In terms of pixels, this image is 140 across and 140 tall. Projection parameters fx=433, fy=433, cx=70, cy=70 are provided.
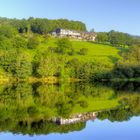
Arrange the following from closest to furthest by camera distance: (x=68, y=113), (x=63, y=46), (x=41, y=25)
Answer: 1. (x=68, y=113)
2. (x=63, y=46)
3. (x=41, y=25)

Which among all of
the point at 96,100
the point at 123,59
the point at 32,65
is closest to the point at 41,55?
the point at 32,65

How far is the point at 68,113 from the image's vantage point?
4278 centimetres

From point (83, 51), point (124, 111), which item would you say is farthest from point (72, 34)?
point (124, 111)

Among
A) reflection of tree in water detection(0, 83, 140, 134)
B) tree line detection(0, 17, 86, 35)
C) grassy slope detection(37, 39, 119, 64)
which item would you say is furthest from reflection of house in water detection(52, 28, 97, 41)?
reflection of tree in water detection(0, 83, 140, 134)

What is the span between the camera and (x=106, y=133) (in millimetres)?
31516

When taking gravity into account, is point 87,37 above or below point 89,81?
above

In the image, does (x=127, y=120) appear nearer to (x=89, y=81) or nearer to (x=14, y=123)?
(x=14, y=123)

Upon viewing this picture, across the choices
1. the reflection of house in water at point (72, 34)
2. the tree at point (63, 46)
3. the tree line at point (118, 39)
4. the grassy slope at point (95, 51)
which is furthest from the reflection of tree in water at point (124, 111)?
the reflection of house in water at point (72, 34)

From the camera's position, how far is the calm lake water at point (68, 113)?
31.1m

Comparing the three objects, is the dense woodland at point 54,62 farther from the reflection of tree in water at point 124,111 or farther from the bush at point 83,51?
the reflection of tree in water at point 124,111

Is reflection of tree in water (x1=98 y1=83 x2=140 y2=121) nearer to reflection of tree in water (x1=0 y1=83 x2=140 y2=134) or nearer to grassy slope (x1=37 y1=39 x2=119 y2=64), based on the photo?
reflection of tree in water (x1=0 y1=83 x2=140 y2=134)

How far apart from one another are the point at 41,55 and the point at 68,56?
29.5 feet

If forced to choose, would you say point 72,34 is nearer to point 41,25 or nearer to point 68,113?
point 41,25

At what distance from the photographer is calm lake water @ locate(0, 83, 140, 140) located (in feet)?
102
